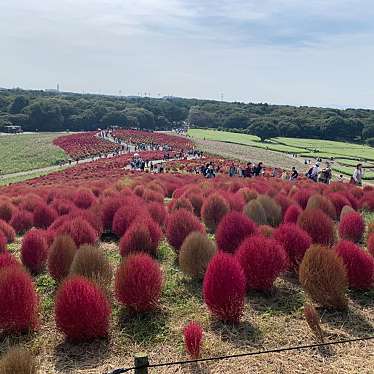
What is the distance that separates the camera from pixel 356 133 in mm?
95188

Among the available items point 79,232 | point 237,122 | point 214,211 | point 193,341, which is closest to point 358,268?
point 193,341

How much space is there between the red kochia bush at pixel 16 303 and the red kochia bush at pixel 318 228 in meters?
5.39

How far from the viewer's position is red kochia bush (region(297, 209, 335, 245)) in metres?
9.20

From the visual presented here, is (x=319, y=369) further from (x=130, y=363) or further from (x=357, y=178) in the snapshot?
(x=357, y=178)

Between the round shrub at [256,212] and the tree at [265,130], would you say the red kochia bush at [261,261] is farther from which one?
the tree at [265,130]

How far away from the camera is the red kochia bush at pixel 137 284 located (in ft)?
21.9

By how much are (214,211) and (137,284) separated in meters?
5.23

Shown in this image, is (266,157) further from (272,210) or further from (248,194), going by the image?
(272,210)

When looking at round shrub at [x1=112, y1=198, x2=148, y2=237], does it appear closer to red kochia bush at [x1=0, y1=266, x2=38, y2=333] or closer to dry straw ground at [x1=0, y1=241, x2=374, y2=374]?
dry straw ground at [x1=0, y1=241, x2=374, y2=374]

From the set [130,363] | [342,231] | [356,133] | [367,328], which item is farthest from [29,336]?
[356,133]

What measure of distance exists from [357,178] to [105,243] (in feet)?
50.4

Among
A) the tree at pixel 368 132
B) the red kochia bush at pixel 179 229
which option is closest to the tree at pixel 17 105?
the tree at pixel 368 132

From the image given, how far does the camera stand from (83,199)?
1418 cm

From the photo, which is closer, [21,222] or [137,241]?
[137,241]
